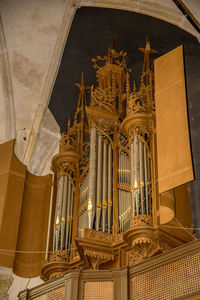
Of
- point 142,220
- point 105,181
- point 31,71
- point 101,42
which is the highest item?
point 101,42

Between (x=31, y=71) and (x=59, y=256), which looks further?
(x=31, y=71)

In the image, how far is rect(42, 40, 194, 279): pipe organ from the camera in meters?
8.88

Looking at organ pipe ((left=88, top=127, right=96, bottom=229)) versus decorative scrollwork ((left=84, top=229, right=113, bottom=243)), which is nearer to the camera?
decorative scrollwork ((left=84, top=229, right=113, bottom=243))

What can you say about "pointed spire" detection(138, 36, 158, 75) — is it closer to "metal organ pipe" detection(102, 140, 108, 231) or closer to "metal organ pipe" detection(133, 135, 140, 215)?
"metal organ pipe" detection(102, 140, 108, 231)

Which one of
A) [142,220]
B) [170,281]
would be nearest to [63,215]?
[142,220]

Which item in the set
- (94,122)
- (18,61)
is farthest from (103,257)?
(18,61)

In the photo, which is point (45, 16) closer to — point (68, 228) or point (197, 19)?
point (197, 19)

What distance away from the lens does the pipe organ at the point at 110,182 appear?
29.1 feet

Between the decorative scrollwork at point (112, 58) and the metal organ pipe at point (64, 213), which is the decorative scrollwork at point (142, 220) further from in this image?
the decorative scrollwork at point (112, 58)

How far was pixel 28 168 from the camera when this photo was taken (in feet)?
41.7

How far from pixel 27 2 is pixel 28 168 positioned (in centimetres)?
368

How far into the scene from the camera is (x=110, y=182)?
984 centimetres

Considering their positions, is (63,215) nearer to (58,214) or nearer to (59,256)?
(58,214)

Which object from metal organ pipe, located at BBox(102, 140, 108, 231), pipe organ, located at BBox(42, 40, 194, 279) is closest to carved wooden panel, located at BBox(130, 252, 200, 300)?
pipe organ, located at BBox(42, 40, 194, 279)
